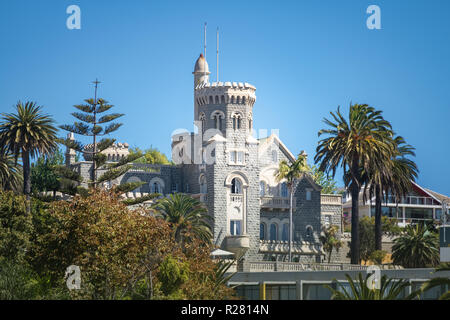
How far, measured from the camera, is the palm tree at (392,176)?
7238 centimetres

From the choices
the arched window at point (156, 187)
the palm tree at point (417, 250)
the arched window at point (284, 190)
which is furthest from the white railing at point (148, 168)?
the palm tree at point (417, 250)

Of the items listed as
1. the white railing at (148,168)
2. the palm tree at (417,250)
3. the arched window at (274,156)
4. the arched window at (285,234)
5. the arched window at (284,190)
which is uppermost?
the arched window at (274,156)

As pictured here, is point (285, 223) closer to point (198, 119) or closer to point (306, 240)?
point (306, 240)

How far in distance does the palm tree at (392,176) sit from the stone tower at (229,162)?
980 cm

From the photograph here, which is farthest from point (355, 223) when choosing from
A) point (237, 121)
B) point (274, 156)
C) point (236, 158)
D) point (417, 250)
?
point (274, 156)

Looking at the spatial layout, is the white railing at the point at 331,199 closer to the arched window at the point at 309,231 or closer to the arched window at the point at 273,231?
the arched window at the point at 309,231

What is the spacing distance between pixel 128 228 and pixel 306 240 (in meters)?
40.0

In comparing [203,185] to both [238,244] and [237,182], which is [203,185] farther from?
[238,244]

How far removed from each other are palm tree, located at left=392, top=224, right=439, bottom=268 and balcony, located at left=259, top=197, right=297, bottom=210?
14.1m

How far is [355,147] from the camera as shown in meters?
71.1

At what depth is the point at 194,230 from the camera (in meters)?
68.6

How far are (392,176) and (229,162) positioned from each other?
1322 cm

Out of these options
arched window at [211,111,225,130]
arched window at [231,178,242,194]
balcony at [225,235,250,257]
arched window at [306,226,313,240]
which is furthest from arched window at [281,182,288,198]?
balcony at [225,235,250,257]
